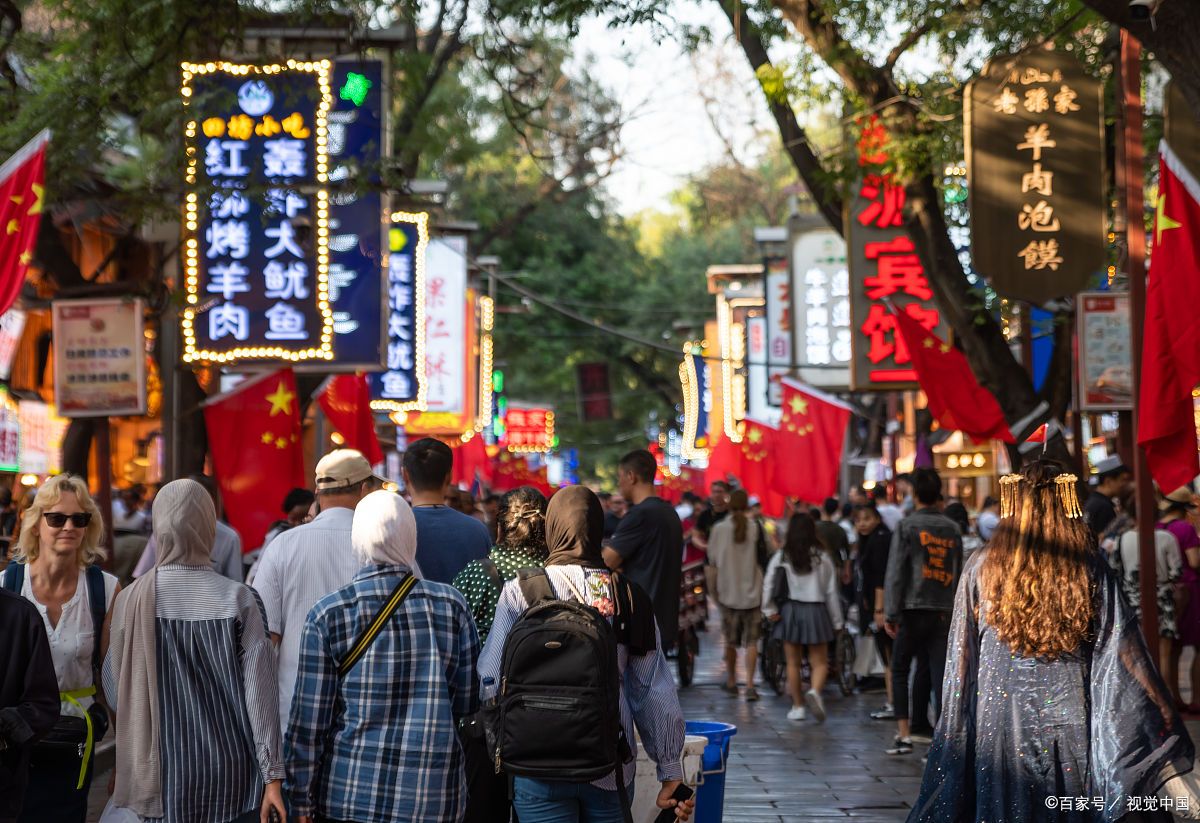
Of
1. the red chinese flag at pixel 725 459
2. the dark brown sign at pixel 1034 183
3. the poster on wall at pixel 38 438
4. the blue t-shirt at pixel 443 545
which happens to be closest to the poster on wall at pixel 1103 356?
the dark brown sign at pixel 1034 183

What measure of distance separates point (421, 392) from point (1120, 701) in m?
17.5

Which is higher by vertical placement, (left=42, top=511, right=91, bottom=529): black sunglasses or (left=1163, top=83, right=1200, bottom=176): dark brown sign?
(left=1163, top=83, right=1200, bottom=176): dark brown sign

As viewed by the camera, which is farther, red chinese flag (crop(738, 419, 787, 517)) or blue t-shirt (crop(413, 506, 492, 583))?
red chinese flag (crop(738, 419, 787, 517))

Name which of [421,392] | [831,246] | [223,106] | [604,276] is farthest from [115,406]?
[604,276]

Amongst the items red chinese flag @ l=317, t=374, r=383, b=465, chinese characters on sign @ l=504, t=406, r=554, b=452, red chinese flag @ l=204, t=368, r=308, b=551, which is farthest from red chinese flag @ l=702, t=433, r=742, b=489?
red chinese flag @ l=204, t=368, r=308, b=551

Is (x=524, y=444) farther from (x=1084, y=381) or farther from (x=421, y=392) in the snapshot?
(x=1084, y=381)

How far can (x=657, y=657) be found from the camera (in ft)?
18.5

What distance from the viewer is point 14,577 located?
567cm

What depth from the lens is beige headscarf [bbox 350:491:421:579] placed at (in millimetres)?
5086

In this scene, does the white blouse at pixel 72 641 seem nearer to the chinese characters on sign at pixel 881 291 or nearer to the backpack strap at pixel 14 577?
the backpack strap at pixel 14 577

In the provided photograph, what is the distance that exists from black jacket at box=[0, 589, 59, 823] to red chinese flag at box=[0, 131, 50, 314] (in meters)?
4.38

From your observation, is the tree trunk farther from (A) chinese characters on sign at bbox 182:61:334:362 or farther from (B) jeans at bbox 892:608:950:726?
(A) chinese characters on sign at bbox 182:61:334:362

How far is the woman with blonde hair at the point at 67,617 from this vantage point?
5406 millimetres

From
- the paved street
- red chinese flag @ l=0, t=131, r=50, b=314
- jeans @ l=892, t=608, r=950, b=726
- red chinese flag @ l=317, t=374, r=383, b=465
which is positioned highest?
red chinese flag @ l=0, t=131, r=50, b=314
